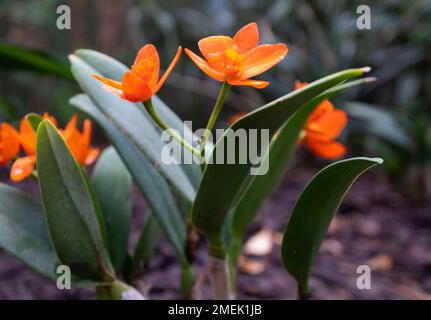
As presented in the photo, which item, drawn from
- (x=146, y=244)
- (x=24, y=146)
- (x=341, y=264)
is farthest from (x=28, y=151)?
(x=341, y=264)

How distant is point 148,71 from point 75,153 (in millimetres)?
212

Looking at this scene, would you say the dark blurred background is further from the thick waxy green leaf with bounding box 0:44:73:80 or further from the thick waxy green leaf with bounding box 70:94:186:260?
the thick waxy green leaf with bounding box 70:94:186:260

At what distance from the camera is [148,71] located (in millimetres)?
456

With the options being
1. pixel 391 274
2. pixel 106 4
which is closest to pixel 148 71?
pixel 391 274

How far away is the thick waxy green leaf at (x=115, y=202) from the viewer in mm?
661

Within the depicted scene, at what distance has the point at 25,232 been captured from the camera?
0.59m

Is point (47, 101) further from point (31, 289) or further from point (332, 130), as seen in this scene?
point (332, 130)

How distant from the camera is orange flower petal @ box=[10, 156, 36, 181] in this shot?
1.77ft

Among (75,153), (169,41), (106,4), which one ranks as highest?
(106,4)

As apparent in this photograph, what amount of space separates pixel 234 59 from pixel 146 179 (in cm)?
24

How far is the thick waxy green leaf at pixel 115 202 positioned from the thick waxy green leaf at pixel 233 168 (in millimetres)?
156

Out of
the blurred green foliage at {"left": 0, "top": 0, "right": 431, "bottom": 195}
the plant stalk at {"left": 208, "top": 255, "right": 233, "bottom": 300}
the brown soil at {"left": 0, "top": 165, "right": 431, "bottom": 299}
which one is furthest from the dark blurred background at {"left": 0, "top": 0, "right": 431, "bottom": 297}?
the plant stalk at {"left": 208, "top": 255, "right": 233, "bottom": 300}

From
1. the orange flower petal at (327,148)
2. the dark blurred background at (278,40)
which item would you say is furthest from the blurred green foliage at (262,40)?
the orange flower petal at (327,148)

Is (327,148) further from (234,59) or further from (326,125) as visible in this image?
(234,59)
